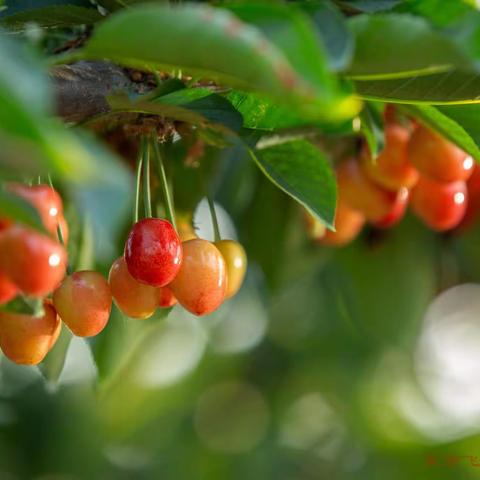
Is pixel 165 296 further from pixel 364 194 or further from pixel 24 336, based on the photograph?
pixel 364 194

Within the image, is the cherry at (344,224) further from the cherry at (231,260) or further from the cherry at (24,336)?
the cherry at (24,336)

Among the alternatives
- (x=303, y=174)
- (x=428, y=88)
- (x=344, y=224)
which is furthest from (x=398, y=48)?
(x=344, y=224)

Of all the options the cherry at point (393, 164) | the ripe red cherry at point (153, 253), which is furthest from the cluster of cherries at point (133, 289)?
the cherry at point (393, 164)

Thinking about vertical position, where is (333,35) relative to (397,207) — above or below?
above

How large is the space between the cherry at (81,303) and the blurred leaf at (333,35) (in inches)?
11.0

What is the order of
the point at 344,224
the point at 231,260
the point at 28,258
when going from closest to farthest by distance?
the point at 28,258 < the point at 231,260 < the point at 344,224

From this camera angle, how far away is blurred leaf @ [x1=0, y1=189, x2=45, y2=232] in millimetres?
470

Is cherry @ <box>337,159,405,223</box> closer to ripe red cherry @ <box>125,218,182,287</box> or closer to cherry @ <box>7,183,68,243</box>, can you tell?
ripe red cherry @ <box>125,218,182,287</box>

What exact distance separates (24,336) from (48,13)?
0.26 metres

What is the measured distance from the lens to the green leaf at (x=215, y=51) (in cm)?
47

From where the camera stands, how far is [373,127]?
38.0 inches

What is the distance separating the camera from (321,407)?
236cm

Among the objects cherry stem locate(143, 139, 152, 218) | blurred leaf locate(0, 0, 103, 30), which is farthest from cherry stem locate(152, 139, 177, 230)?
blurred leaf locate(0, 0, 103, 30)

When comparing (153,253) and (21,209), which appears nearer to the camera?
(21,209)
